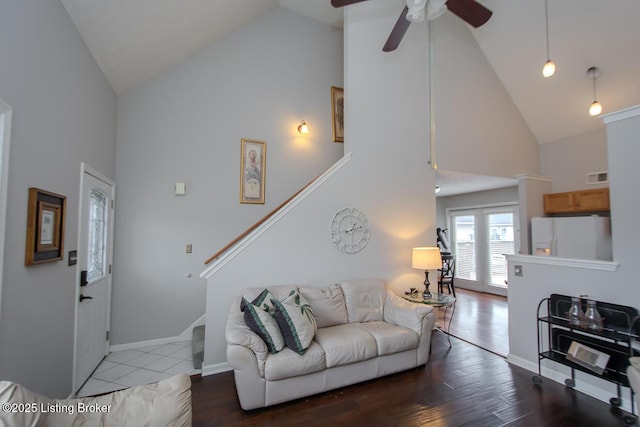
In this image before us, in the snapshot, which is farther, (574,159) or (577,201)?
(574,159)

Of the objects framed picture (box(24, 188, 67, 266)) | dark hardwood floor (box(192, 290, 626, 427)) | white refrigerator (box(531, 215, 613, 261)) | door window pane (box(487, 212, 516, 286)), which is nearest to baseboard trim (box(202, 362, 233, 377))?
dark hardwood floor (box(192, 290, 626, 427))

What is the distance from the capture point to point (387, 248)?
3938 millimetres

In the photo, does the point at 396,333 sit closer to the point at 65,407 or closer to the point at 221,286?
the point at 221,286

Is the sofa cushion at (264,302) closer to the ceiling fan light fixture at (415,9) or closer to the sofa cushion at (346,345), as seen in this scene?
the sofa cushion at (346,345)

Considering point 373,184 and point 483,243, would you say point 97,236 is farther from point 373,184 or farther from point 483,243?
point 483,243

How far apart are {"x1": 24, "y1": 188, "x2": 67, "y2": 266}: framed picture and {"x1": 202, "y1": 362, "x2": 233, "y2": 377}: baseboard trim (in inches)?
67.9

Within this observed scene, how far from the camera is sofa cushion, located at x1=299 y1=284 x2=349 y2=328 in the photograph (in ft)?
10.2

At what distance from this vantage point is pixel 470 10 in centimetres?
277

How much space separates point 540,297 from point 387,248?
1772mm

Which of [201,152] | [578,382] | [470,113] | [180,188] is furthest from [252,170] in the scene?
[578,382]

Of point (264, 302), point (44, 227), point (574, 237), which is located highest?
point (44, 227)

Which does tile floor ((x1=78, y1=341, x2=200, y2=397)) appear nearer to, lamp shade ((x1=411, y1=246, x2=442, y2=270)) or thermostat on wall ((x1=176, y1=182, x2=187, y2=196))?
thermostat on wall ((x1=176, y1=182, x2=187, y2=196))

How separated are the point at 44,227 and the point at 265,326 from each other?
1.84 m

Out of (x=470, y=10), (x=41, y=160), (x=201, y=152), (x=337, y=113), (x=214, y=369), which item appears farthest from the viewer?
(x=337, y=113)
